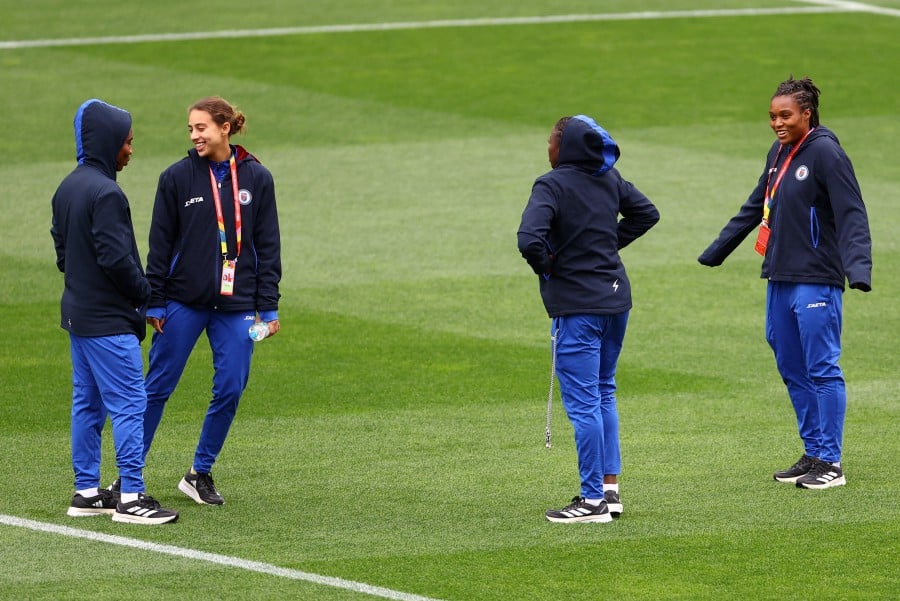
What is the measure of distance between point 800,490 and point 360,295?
6289mm

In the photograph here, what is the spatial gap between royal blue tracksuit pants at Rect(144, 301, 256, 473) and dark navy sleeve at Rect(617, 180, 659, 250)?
6.83 feet

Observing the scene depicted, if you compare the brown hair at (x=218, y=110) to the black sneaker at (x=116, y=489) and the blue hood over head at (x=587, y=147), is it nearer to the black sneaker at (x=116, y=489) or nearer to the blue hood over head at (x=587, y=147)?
the blue hood over head at (x=587, y=147)

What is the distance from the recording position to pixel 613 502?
29.1 ft

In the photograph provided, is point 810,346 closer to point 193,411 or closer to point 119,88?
point 193,411

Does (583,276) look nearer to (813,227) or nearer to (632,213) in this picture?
(632,213)

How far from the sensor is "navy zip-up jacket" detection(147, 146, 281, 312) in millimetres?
8906

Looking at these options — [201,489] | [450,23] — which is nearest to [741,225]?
[201,489]

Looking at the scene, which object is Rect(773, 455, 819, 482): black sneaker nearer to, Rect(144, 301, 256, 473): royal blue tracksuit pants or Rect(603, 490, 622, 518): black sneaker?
Rect(603, 490, 622, 518): black sneaker

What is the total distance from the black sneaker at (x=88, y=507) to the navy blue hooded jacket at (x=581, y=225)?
2.60 meters

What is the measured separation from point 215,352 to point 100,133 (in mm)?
1378

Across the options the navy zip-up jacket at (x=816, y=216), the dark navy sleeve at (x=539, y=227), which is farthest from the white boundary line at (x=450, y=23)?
the dark navy sleeve at (x=539, y=227)

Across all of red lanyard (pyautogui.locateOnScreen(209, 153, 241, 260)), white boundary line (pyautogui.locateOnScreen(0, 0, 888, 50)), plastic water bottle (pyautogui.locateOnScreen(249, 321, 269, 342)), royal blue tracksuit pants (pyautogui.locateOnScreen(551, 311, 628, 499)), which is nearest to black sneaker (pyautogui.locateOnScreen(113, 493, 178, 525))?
plastic water bottle (pyautogui.locateOnScreen(249, 321, 269, 342))

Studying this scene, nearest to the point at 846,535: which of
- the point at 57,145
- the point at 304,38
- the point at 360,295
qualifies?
the point at 360,295

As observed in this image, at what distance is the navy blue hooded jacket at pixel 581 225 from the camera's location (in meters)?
8.61
